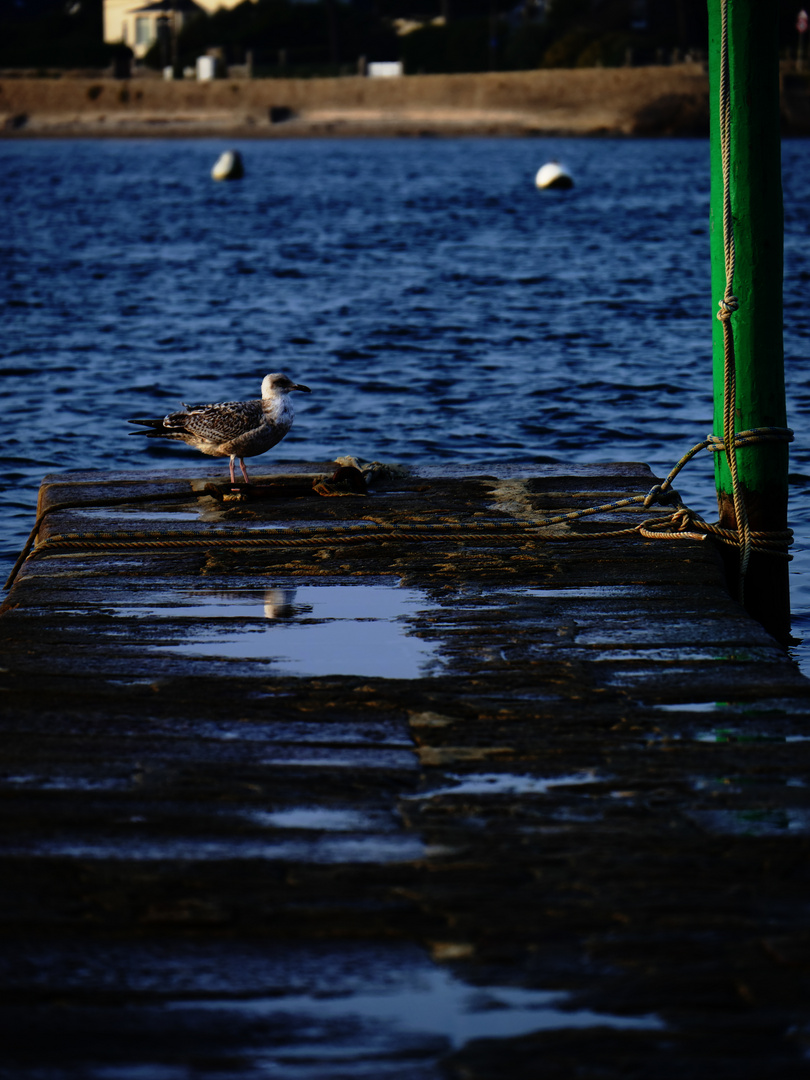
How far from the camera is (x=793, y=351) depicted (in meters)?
15.2

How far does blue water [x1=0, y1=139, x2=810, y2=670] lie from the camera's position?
38.2 feet

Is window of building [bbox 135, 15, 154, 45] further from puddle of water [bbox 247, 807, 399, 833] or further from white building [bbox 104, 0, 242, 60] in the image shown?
puddle of water [bbox 247, 807, 399, 833]

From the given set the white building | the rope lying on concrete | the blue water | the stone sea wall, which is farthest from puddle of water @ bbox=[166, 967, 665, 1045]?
the white building

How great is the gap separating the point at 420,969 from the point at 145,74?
99.3 metres

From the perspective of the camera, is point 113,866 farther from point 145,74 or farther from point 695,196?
point 145,74

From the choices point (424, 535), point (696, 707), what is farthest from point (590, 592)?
point (696, 707)

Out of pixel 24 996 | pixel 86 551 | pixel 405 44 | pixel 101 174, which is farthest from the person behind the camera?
pixel 405 44

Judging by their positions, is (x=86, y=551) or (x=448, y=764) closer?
(x=448, y=764)

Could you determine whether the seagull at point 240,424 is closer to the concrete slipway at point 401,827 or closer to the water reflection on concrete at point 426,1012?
the concrete slipway at point 401,827

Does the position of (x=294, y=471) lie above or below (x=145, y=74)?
below

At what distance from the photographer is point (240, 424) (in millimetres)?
6820

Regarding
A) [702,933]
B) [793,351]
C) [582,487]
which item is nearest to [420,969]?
[702,933]

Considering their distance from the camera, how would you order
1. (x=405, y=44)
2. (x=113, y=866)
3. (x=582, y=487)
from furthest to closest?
(x=405, y=44) < (x=582, y=487) < (x=113, y=866)

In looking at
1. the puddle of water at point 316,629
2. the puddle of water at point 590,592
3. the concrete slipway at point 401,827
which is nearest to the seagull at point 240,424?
the concrete slipway at point 401,827
